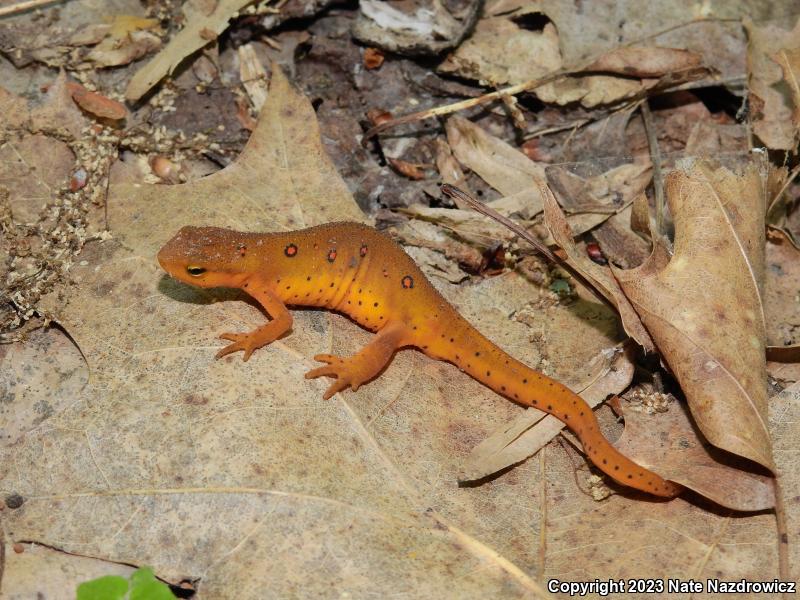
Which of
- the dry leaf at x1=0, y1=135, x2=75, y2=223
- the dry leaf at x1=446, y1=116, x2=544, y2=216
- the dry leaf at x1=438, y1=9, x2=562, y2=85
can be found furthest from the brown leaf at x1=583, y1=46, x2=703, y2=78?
the dry leaf at x1=0, y1=135, x2=75, y2=223

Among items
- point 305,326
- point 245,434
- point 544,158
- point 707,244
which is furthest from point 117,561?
point 544,158

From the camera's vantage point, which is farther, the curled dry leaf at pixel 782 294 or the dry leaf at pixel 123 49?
the dry leaf at pixel 123 49

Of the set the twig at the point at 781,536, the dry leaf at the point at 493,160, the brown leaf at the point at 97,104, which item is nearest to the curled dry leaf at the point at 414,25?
the dry leaf at the point at 493,160

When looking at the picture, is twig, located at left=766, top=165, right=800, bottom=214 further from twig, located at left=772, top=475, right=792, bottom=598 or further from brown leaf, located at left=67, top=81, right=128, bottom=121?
brown leaf, located at left=67, top=81, right=128, bottom=121

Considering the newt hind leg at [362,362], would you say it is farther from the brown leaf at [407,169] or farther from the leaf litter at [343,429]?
the brown leaf at [407,169]

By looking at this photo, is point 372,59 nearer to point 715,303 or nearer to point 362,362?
point 362,362

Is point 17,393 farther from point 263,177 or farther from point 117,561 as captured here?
point 263,177
